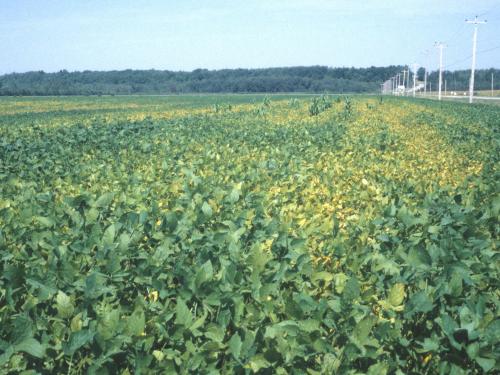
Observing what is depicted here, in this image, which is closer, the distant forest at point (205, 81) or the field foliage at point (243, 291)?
the field foliage at point (243, 291)

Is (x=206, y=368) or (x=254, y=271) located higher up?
(x=254, y=271)

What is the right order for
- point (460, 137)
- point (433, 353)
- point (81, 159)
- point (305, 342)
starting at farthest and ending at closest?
point (460, 137) < point (81, 159) < point (433, 353) < point (305, 342)

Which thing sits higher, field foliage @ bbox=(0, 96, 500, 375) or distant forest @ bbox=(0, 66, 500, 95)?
distant forest @ bbox=(0, 66, 500, 95)

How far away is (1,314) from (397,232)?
101 inches

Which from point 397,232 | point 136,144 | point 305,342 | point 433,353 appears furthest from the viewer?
point 136,144

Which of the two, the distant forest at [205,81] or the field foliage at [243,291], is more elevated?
the distant forest at [205,81]

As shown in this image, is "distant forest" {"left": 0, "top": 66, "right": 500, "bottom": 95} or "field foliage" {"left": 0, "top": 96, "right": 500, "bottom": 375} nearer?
"field foliage" {"left": 0, "top": 96, "right": 500, "bottom": 375}

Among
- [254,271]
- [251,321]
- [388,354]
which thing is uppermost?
[254,271]

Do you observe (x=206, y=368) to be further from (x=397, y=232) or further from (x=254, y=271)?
(x=397, y=232)

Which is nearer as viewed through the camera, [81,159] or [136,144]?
A: [81,159]

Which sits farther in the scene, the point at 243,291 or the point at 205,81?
the point at 205,81

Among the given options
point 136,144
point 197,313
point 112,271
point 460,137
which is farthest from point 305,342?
point 460,137

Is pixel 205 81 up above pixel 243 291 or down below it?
above

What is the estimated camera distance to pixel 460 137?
1470 centimetres
